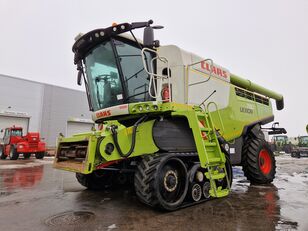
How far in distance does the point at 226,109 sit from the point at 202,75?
3.79ft

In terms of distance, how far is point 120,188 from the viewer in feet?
20.6

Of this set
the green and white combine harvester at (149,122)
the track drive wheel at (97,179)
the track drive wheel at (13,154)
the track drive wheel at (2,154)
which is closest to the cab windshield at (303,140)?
the green and white combine harvester at (149,122)

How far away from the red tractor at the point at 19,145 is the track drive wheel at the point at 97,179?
47.7 ft

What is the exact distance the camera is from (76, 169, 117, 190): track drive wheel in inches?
230

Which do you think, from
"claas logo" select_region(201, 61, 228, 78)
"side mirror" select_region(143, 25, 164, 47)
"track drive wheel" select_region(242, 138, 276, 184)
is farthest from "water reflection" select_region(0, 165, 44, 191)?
"track drive wheel" select_region(242, 138, 276, 184)

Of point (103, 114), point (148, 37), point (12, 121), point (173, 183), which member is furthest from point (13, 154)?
point (148, 37)

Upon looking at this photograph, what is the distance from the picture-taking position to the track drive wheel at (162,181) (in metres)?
3.91

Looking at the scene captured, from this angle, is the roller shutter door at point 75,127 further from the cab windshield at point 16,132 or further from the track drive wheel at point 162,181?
the track drive wheel at point 162,181

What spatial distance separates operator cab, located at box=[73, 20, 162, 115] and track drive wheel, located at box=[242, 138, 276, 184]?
3.47 m

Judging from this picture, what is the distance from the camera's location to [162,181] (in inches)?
159

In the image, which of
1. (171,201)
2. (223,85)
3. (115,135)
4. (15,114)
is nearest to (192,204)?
(171,201)

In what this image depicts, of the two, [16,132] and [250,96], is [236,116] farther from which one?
[16,132]

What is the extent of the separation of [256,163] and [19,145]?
1678cm

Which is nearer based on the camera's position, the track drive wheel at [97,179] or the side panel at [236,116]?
the track drive wheel at [97,179]
